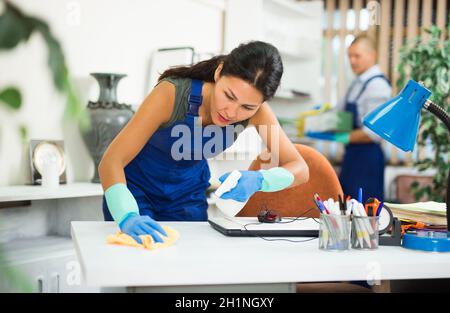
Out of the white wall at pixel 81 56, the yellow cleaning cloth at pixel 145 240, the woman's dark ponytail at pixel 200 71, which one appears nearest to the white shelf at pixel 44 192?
the white wall at pixel 81 56

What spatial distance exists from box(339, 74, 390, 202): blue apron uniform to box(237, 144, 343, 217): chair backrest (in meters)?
1.84

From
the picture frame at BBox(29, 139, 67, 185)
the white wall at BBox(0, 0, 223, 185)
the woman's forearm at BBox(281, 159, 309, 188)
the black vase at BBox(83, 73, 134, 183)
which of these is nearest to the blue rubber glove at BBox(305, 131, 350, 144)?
the white wall at BBox(0, 0, 223, 185)

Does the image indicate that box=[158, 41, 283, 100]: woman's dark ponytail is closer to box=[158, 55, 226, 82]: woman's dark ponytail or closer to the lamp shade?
box=[158, 55, 226, 82]: woman's dark ponytail

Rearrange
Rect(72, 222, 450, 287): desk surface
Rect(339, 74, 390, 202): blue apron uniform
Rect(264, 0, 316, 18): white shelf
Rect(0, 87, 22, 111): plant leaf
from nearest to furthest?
Rect(72, 222, 450, 287): desk surface < Rect(0, 87, 22, 111): plant leaf < Rect(339, 74, 390, 202): blue apron uniform < Rect(264, 0, 316, 18): white shelf

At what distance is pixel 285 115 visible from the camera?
5035 mm

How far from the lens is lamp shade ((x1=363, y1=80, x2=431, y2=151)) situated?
4.32 feet

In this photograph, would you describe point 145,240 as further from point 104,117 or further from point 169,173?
point 104,117

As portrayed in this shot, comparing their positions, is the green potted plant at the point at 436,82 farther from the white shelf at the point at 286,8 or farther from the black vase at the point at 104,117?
the black vase at the point at 104,117

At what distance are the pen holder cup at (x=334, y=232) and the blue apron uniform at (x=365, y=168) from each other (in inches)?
97.1

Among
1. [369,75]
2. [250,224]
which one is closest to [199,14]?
[369,75]

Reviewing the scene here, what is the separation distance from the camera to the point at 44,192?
2555 millimetres

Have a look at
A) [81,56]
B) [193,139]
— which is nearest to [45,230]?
[81,56]

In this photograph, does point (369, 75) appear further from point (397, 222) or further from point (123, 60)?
point (397, 222)

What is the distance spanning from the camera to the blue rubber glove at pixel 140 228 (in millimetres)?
1248
